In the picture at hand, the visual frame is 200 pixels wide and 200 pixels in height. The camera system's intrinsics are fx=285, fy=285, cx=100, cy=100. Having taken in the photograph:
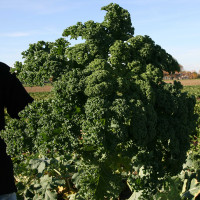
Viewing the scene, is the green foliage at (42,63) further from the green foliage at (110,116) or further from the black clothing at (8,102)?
the black clothing at (8,102)

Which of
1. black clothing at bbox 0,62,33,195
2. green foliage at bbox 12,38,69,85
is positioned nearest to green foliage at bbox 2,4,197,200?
green foliage at bbox 12,38,69,85

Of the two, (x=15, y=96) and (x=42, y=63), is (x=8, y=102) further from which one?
Answer: (x=42, y=63)

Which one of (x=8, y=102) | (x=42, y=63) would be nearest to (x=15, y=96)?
(x=8, y=102)

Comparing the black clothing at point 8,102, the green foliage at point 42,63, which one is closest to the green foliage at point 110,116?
the green foliage at point 42,63

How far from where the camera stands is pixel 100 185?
4.42 metres

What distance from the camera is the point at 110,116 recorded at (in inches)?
152

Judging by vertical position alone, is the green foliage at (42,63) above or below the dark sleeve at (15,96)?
above

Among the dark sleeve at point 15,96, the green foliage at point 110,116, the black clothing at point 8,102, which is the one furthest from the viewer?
the green foliage at point 110,116

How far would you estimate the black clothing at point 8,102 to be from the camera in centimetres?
297

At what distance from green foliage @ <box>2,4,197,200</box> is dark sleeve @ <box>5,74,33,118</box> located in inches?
8.6

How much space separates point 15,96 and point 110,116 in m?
1.26

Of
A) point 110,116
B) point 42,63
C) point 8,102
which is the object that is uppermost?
point 42,63

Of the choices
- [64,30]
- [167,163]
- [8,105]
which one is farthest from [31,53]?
[167,163]

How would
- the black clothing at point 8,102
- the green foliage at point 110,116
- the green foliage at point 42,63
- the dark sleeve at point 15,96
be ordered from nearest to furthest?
the black clothing at point 8,102
the dark sleeve at point 15,96
the green foliage at point 110,116
the green foliage at point 42,63
